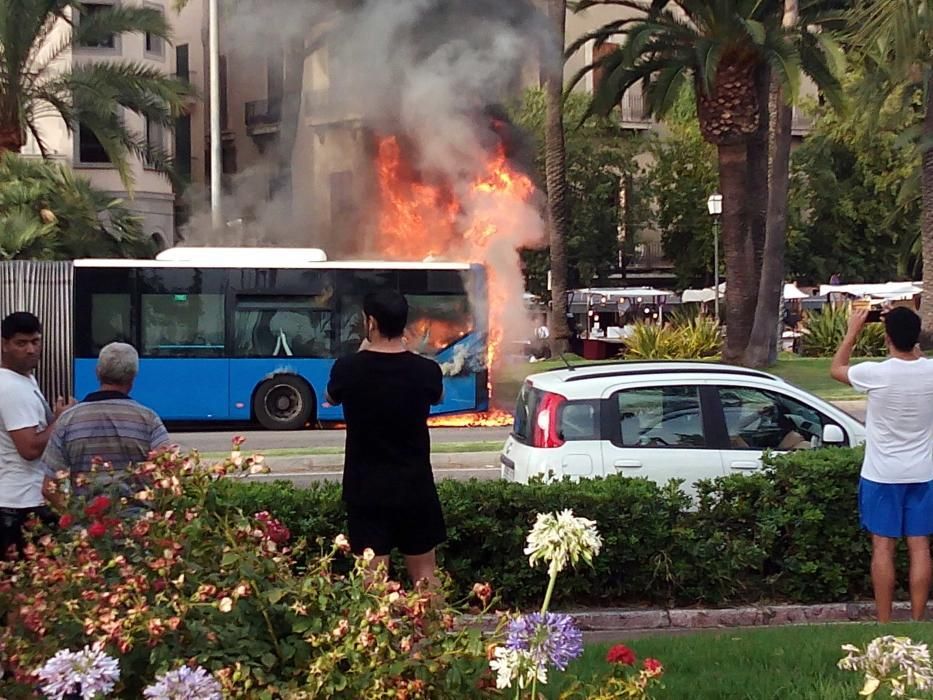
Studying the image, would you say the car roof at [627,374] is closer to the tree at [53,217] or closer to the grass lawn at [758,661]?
the grass lawn at [758,661]

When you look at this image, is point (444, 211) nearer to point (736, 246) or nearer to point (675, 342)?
point (736, 246)

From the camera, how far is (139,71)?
22.0 metres

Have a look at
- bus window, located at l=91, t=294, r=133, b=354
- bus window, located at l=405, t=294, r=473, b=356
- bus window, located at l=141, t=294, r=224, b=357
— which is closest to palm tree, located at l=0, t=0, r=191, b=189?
bus window, located at l=91, t=294, r=133, b=354

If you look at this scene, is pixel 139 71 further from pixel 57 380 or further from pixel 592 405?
pixel 592 405

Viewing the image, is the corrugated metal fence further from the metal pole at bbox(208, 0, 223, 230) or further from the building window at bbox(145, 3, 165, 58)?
the building window at bbox(145, 3, 165, 58)

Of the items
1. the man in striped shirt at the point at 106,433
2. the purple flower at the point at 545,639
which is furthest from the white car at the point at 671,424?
the purple flower at the point at 545,639

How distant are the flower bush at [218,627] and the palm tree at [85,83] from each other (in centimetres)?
1884

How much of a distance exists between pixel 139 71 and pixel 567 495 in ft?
57.6

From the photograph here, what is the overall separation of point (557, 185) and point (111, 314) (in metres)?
12.3

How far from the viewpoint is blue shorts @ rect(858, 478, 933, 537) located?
19.6 ft

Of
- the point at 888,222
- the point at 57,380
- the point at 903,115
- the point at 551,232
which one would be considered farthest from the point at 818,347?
the point at 57,380

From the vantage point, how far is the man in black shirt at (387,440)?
4.82 metres

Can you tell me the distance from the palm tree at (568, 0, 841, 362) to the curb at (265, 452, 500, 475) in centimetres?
885

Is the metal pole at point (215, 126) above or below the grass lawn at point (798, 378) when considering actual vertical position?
above
